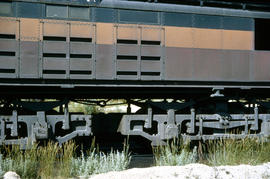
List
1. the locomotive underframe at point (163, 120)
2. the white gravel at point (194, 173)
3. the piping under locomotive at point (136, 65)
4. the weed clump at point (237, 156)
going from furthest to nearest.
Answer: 1. the locomotive underframe at point (163, 120)
2. the piping under locomotive at point (136, 65)
3. the weed clump at point (237, 156)
4. the white gravel at point (194, 173)

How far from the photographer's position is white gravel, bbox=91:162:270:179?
5496 millimetres

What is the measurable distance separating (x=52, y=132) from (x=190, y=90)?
3.65 metres

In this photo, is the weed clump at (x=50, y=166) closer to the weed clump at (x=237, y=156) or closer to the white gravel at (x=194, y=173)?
the white gravel at (x=194, y=173)

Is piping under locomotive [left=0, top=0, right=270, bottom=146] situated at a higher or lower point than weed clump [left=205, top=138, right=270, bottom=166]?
higher

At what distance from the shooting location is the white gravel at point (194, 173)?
5496 mm

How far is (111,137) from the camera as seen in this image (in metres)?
8.96

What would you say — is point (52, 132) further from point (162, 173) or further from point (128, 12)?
point (128, 12)

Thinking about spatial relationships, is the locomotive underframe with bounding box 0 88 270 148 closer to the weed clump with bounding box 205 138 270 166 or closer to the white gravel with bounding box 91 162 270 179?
the weed clump with bounding box 205 138 270 166

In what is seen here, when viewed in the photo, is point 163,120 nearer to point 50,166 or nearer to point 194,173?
point 194,173

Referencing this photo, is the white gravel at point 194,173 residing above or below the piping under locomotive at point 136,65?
below

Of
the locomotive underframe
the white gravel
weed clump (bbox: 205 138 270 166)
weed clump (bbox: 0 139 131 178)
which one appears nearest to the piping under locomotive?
the locomotive underframe

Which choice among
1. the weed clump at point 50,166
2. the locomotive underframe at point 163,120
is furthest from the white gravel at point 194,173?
the locomotive underframe at point 163,120

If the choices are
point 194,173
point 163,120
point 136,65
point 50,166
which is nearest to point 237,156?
point 194,173

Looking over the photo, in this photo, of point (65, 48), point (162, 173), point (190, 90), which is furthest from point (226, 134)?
point (65, 48)
